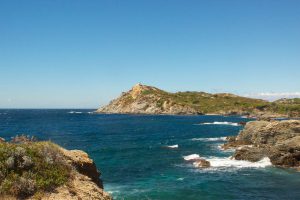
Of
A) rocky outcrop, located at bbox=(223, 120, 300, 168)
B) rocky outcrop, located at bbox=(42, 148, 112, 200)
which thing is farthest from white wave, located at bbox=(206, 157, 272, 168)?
rocky outcrop, located at bbox=(42, 148, 112, 200)

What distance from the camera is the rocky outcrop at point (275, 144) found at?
2240 inches

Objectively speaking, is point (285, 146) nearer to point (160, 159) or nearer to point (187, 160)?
point (187, 160)

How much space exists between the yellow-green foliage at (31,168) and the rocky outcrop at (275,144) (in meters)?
46.8

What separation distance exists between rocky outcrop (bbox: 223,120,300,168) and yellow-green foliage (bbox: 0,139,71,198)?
154 ft

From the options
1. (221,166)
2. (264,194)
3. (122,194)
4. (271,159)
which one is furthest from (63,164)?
(271,159)

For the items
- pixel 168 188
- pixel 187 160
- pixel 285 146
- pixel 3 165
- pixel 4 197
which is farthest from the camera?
pixel 187 160

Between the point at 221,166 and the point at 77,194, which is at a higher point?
the point at 77,194

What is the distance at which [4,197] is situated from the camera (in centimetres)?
1566

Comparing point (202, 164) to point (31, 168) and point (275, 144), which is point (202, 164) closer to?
point (275, 144)

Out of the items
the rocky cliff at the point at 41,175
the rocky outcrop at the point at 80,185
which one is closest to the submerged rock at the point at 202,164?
the rocky outcrop at the point at 80,185

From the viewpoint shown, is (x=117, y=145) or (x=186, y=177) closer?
(x=186, y=177)

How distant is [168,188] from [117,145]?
165 feet

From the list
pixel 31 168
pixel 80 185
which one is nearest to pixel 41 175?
pixel 31 168

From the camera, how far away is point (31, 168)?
56.8 feet
